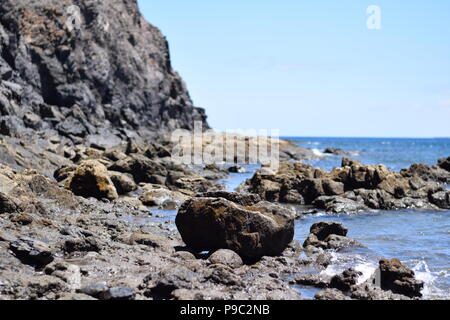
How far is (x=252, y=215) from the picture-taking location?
1314 centimetres

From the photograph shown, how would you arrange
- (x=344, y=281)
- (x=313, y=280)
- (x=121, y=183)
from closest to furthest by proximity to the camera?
(x=344, y=281) < (x=313, y=280) < (x=121, y=183)

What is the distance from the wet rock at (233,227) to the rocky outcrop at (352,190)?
12.1 m

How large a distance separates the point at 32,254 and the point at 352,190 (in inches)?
861

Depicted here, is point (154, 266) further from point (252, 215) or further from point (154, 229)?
point (154, 229)

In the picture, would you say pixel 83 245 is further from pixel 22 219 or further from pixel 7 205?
pixel 7 205

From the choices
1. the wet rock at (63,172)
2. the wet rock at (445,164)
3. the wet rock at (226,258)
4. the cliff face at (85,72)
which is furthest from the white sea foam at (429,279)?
the wet rock at (445,164)

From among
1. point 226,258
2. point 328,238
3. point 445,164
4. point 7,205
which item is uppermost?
point 7,205

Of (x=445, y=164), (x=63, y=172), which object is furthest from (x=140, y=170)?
(x=445, y=164)

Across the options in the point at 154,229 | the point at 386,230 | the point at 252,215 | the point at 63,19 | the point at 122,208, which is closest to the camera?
the point at 252,215

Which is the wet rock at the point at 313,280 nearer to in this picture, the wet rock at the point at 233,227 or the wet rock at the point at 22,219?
the wet rock at the point at 233,227

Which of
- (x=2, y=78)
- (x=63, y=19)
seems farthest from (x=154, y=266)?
(x=63, y=19)

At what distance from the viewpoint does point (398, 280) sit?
10883mm

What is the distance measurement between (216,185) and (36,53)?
44.7 m

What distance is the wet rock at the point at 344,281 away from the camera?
10.7 metres
